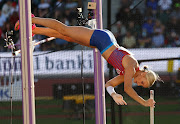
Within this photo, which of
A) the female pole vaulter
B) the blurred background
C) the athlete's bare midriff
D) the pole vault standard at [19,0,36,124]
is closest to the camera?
the pole vault standard at [19,0,36,124]

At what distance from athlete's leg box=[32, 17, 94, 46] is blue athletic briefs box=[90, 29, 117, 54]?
0.06 metres

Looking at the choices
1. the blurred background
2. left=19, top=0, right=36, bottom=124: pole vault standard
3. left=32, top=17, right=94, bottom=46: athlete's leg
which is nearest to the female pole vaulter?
left=32, top=17, right=94, bottom=46: athlete's leg

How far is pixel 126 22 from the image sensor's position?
22.7 feet

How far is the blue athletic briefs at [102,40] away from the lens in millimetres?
4781

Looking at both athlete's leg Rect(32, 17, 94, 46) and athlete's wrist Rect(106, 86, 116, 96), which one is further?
athlete's leg Rect(32, 17, 94, 46)

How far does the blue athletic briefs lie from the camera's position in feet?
15.7

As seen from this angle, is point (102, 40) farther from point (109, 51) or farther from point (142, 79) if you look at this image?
point (142, 79)

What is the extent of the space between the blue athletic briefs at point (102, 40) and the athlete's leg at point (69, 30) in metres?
0.06

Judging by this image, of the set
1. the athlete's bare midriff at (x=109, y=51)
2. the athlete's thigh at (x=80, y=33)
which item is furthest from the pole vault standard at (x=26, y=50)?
the athlete's bare midriff at (x=109, y=51)

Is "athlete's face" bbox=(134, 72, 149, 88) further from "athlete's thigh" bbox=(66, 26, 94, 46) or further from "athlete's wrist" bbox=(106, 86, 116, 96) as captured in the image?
"athlete's thigh" bbox=(66, 26, 94, 46)

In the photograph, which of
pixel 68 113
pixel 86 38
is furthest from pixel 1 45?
pixel 86 38

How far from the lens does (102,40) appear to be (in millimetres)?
4785

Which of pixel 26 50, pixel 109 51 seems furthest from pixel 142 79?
pixel 26 50

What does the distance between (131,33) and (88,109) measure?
172 cm
